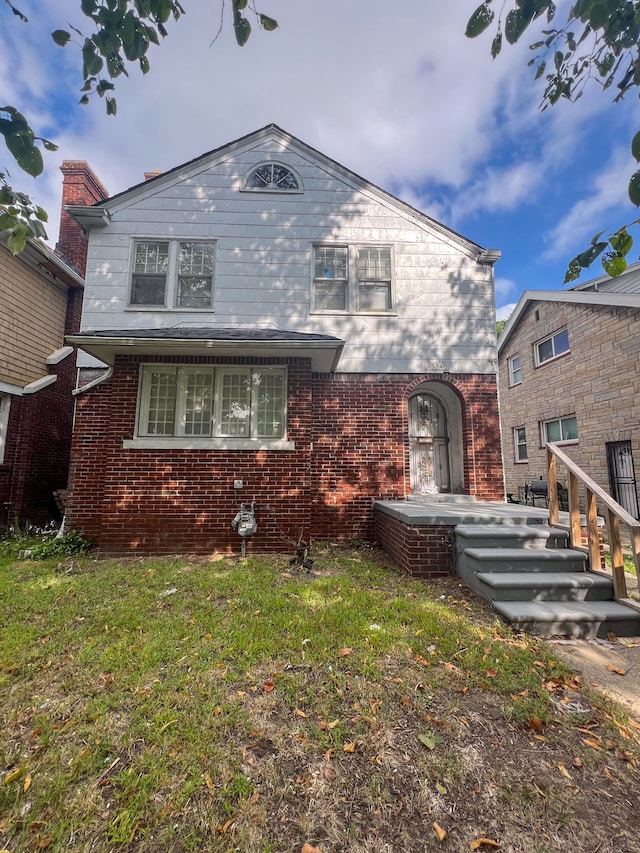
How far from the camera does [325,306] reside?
8.12m

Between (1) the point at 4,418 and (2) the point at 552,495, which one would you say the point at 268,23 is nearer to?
(2) the point at 552,495

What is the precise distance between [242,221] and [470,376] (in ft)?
20.2

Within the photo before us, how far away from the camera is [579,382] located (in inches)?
429

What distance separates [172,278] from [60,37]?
6.17m

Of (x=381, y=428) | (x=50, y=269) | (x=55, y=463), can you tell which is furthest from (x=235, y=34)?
(x=55, y=463)

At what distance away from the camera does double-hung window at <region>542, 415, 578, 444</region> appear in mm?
11281

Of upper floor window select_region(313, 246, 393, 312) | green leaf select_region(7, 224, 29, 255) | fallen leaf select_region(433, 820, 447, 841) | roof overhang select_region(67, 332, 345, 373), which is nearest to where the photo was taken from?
fallen leaf select_region(433, 820, 447, 841)

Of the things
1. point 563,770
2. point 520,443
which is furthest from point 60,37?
point 520,443

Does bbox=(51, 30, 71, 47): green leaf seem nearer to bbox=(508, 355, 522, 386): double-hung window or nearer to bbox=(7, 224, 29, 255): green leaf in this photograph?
bbox=(7, 224, 29, 255): green leaf

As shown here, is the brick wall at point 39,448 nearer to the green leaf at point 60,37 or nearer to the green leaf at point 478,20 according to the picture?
the green leaf at point 60,37

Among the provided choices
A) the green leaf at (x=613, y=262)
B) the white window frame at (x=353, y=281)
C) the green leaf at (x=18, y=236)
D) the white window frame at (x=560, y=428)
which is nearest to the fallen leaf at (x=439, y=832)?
the green leaf at (x=613, y=262)

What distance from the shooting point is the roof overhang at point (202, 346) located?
237 inches

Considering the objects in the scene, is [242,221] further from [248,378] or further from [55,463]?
[55,463]

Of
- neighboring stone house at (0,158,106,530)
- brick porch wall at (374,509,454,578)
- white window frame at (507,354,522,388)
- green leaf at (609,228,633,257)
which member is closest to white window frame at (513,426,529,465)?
white window frame at (507,354,522,388)
